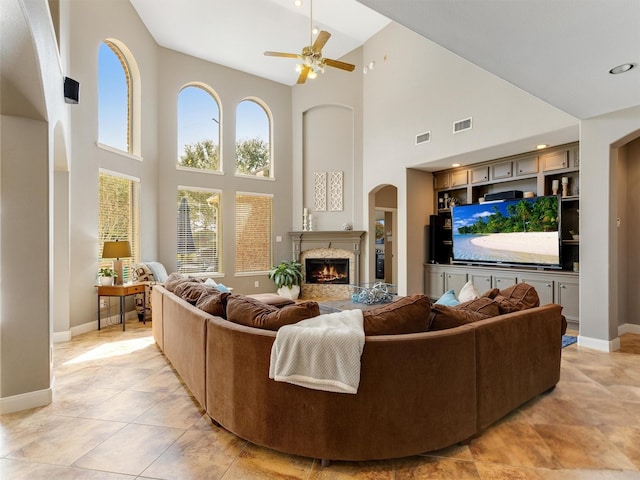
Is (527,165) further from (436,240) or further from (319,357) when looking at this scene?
(319,357)

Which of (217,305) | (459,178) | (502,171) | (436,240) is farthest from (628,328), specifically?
(217,305)

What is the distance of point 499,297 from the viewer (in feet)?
9.25

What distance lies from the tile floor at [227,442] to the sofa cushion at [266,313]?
2.36 ft

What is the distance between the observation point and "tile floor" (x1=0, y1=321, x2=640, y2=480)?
1.87 metres

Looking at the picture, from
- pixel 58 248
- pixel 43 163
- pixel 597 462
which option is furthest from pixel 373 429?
pixel 58 248

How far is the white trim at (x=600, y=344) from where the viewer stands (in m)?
3.94

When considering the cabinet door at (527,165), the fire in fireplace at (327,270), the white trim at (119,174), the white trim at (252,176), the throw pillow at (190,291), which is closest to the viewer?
the throw pillow at (190,291)

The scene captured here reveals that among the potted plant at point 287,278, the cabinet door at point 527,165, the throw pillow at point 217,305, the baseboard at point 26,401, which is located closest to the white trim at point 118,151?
the potted plant at point 287,278

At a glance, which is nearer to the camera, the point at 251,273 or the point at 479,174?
the point at 479,174

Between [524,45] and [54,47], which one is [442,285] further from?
[54,47]

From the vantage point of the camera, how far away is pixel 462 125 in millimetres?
5504

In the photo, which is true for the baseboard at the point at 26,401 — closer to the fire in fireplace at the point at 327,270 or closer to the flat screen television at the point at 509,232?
the fire in fireplace at the point at 327,270

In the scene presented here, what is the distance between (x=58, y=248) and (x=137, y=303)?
150 centimetres

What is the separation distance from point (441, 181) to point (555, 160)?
197 cm
